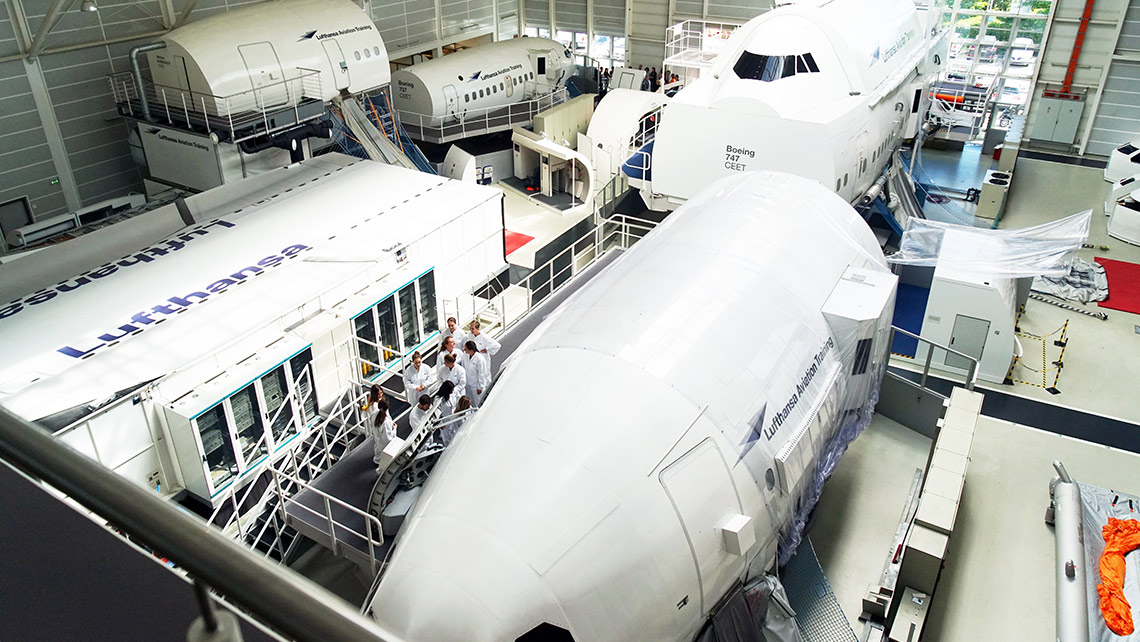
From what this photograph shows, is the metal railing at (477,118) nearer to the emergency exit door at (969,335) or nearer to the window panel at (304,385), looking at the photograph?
the window panel at (304,385)

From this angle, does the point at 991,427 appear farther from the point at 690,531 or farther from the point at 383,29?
the point at 383,29

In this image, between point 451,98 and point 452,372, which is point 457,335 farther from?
point 451,98

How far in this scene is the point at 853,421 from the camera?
407 inches

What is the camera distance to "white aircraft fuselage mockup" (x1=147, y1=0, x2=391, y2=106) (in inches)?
703

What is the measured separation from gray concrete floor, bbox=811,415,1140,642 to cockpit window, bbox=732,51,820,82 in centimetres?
866

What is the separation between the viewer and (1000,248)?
1548 cm

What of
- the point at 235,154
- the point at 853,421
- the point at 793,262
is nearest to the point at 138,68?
the point at 235,154

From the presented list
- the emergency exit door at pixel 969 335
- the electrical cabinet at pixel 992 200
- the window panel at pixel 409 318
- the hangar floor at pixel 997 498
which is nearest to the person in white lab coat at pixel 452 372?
the window panel at pixel 409 318

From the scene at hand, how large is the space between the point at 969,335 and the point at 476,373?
9.96m

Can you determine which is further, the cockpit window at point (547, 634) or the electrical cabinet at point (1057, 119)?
the electrical cabinet at point (1057, 119)

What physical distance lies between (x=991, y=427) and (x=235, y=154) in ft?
56.6

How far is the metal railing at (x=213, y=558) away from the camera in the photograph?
1396mm

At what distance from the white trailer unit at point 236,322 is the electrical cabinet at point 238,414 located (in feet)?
0.08

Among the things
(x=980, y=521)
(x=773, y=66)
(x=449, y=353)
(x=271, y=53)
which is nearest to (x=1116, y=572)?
(x=980, y=521)
